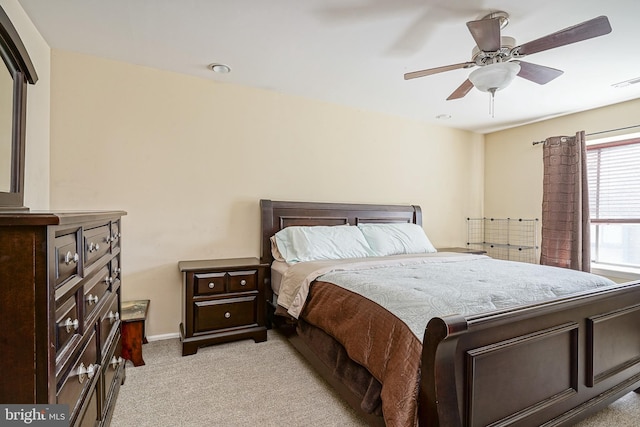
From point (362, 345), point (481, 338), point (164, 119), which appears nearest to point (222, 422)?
point (362, 345)

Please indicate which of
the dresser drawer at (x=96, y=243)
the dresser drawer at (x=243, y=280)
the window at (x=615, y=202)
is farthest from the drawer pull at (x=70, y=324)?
the window at (x=615, y=202)

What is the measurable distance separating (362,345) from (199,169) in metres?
2.21

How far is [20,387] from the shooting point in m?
0.85

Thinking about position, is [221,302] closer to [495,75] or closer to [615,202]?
[495,75]

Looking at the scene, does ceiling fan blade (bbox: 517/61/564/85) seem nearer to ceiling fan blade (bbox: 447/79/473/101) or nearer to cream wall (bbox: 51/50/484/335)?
ceiling fan blade (bbox: 447/79/473/101)

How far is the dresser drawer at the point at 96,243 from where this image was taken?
4.21 feet

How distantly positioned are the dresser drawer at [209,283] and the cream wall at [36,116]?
121 cm

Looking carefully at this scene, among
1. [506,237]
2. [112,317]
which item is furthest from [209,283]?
[506,237]

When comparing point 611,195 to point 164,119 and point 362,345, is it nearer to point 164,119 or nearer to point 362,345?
point 362,345

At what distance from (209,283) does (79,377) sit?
150cm

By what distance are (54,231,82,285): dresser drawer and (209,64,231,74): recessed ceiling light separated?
6.76ft

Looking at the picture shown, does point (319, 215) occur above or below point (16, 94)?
below

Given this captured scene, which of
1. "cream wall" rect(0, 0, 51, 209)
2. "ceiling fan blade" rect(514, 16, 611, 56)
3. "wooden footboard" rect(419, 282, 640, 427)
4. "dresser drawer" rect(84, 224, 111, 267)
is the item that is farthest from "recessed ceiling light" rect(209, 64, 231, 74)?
"wooden footboard" rect(419, 282, 640, 427)

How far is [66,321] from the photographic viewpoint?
101 cm
